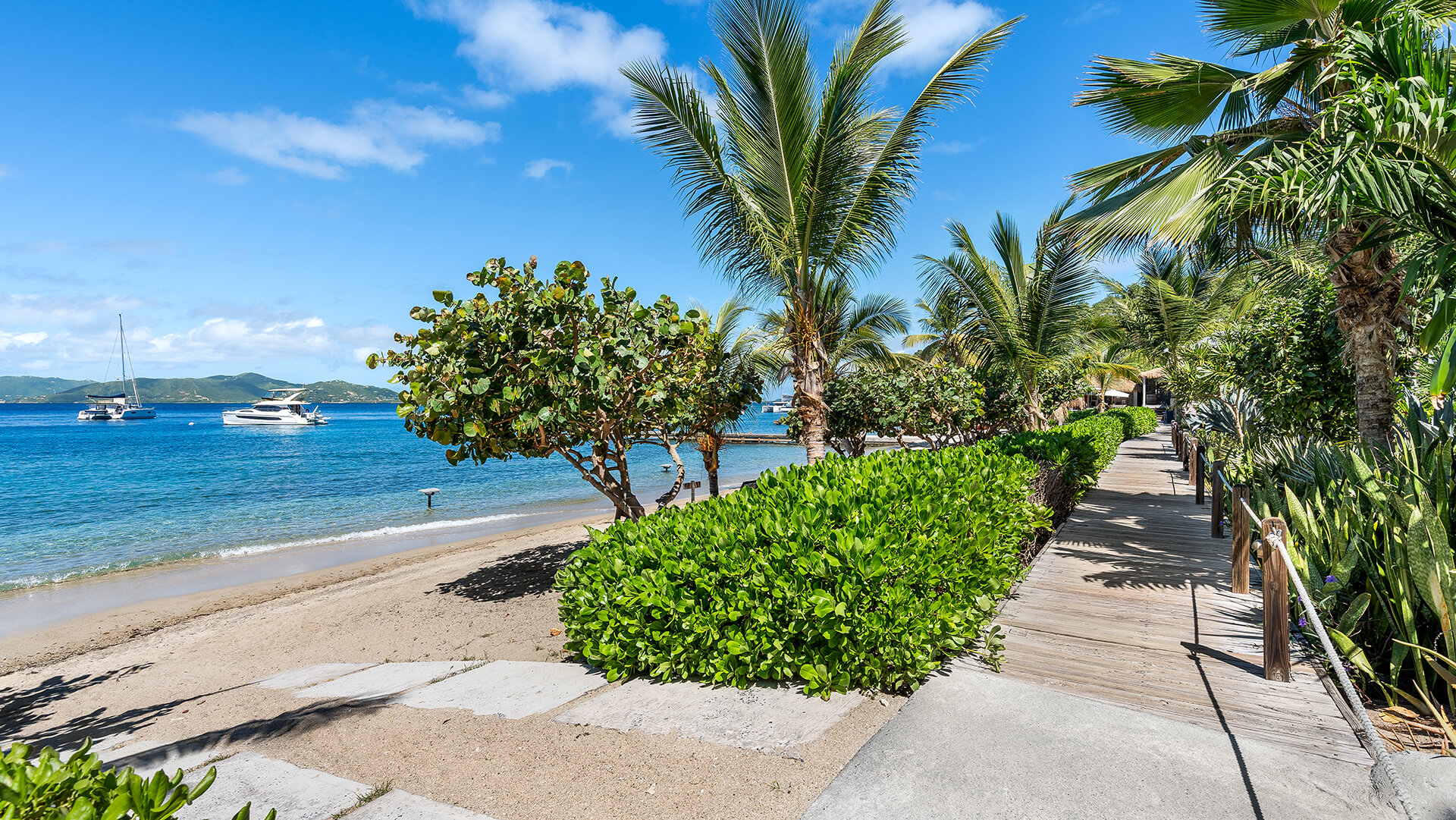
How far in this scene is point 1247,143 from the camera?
6.06 metres

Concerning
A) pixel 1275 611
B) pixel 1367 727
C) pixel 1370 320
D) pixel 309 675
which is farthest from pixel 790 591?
pixel 1370 320

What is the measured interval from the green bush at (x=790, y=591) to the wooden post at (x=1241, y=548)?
2.46 metres

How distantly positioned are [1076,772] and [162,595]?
49.6 ft

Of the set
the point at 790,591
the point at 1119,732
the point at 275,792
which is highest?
the point at 790,591

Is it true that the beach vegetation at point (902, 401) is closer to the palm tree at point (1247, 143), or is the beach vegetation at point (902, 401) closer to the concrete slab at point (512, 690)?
the palm tree at point (1247, 143)

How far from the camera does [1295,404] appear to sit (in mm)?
8367

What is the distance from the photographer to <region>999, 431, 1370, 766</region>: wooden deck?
321 centimetres

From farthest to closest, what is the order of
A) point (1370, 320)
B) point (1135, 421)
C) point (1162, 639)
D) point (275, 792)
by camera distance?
point (1135, 421) → point (1370, 320) → point (1162, 639) → point (275, 792)

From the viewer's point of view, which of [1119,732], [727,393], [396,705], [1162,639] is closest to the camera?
[1119,732]

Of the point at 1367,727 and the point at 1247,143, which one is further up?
the point at 1247,143

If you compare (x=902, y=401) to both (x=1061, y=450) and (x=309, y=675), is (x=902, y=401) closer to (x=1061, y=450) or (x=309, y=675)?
(x=1061, y=450)

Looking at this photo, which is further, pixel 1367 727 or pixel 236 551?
pixel 236 551

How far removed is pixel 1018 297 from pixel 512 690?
1178cm

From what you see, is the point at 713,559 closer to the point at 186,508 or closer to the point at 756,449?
the point at 186,508
